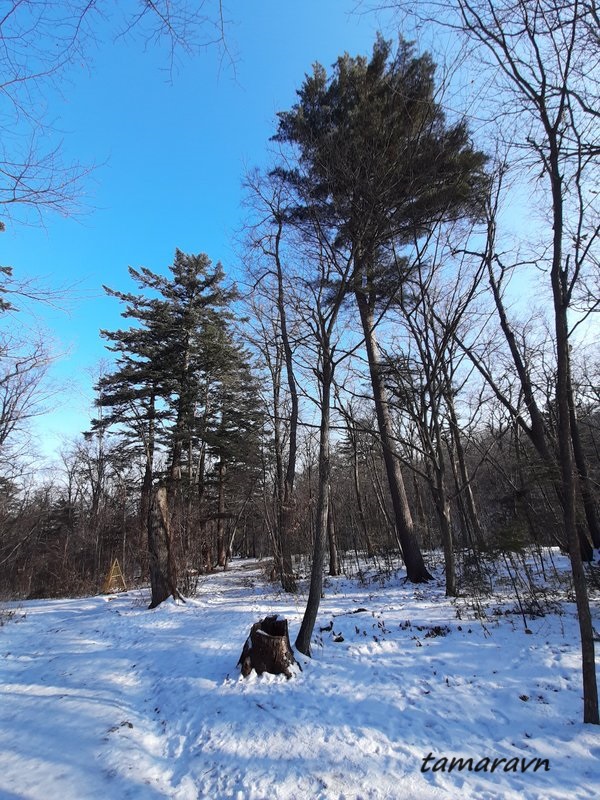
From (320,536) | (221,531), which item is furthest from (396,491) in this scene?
(221,531)

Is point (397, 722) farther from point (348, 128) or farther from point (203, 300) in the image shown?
point (203, 300)

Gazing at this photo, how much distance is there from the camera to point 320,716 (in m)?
3.73

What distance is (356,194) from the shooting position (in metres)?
6.29

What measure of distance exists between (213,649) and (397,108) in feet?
30.2

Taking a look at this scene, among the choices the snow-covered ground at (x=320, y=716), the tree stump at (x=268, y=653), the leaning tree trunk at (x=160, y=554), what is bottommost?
the snow-covered ground at (x=320, y=716)

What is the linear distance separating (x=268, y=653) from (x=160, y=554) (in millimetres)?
5368

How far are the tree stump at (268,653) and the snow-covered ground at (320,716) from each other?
0.13 meters

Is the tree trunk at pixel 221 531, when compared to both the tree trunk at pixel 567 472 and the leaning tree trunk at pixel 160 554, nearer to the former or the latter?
the leaning tree trunk at pixel 160 554

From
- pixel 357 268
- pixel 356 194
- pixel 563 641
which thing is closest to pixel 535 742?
pixel 563 641

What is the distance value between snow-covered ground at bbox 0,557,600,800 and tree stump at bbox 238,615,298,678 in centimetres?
13

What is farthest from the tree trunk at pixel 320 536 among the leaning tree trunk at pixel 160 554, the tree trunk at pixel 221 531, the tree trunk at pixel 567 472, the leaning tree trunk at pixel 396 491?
the tree trunk at pixel 221 531

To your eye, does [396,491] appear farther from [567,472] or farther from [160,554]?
[567,472]

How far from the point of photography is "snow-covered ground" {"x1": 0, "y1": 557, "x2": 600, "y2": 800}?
2910mm

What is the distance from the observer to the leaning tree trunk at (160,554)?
8.98 m
